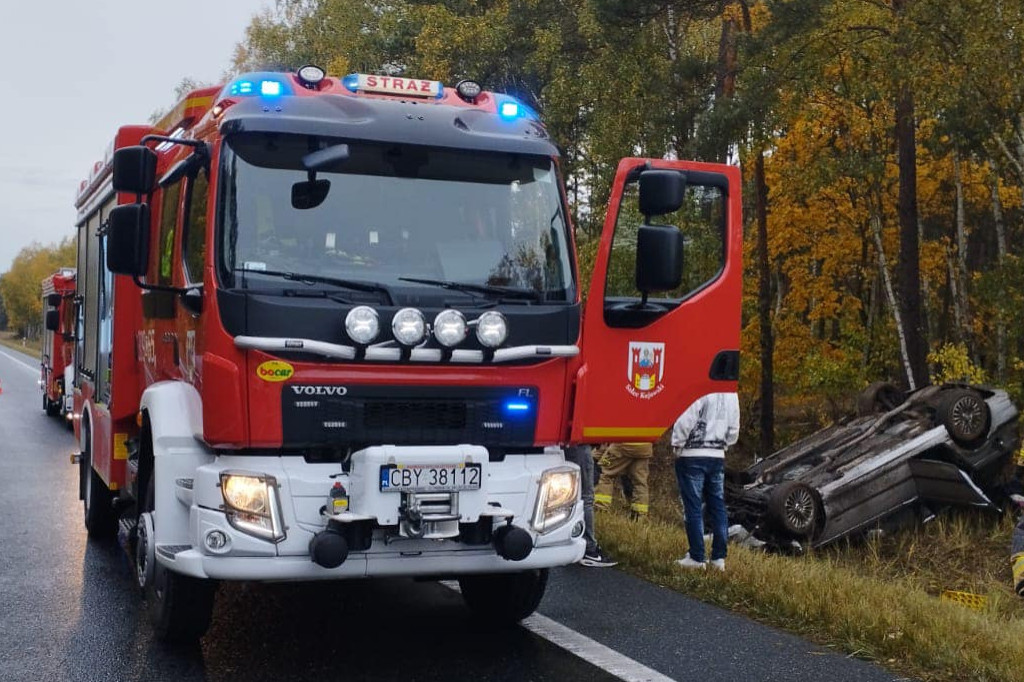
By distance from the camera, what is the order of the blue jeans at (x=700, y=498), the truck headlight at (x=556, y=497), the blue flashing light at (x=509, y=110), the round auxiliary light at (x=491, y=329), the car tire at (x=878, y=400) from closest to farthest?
the round auxiliary light at (x=491, y=329) → the truck headlight at (x=556, y=497) → the blue flashing light at (x=509, y=110) → the blue jeans at (x=700, y=498) → the car tire at (x=878, y=400)

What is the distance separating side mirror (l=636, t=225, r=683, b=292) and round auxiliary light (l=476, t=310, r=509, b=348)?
900 millimetres

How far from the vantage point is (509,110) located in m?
6.05

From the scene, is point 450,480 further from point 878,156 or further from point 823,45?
point 878,156

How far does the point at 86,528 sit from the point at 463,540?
515cm

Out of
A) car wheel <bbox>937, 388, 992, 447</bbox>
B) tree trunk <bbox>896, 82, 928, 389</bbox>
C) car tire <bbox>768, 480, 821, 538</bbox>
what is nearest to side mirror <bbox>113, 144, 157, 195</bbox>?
car tire <bbox>768, 480, 821, 538</bbox>

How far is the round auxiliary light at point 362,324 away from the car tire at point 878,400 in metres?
10.8

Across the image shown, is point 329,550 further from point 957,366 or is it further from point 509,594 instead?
point 957,366

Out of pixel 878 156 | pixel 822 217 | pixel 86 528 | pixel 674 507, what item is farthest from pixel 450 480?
pixel 822 217

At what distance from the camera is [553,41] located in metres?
23.4

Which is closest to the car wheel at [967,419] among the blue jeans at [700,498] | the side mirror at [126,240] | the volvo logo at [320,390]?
the blue jeans at [700,498]

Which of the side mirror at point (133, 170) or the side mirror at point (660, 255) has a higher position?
the side mirror at point (133, 170)

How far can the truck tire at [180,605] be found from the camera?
5.47 meters

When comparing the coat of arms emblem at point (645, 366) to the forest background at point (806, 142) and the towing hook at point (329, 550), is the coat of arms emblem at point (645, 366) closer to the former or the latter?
the towing hook at point (329, 550)

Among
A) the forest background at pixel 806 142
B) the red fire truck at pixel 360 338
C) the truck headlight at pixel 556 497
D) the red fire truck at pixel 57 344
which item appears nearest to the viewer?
the red fire truck at pixel 360 338
